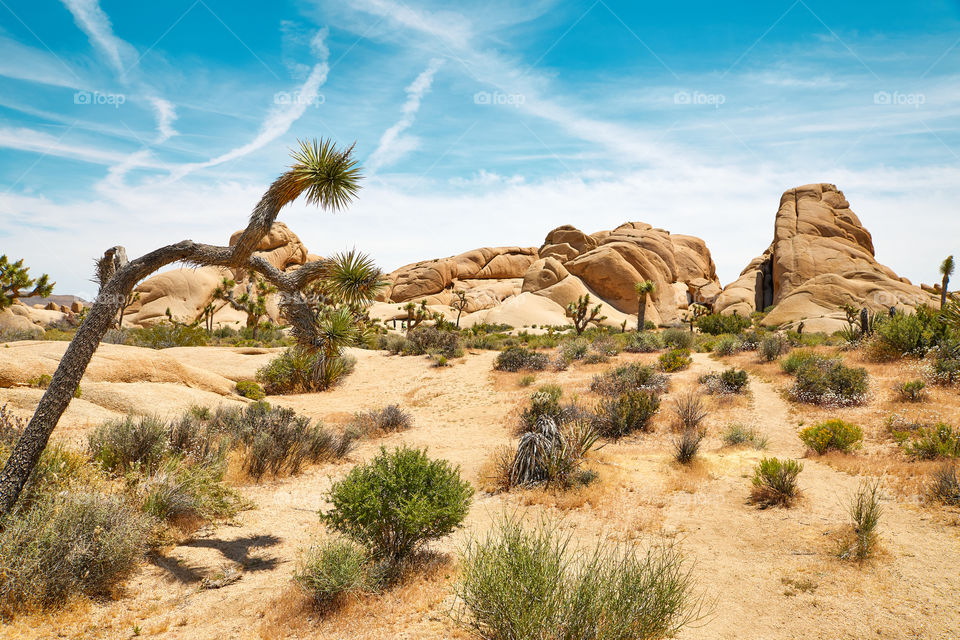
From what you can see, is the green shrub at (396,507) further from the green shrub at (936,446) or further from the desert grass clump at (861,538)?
the green shrub at (936,446)

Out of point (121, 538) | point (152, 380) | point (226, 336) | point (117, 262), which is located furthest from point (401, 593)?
point (226, 336)

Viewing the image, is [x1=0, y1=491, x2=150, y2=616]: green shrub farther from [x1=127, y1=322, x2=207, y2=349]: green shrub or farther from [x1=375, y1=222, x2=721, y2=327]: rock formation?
[x1=375, y1=222, x2=721, y2=327]: rock formation

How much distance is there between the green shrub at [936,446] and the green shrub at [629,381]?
7166 mm

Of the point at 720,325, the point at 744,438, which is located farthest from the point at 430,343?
the point at 720,325

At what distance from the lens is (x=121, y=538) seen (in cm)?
529

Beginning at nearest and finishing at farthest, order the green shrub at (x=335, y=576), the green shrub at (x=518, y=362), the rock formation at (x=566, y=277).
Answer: the green shrub at (x=335, y=576)
the green shrub at (x=518, y=362)
the rock formation at (x=566, y=277)

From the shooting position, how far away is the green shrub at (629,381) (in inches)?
658

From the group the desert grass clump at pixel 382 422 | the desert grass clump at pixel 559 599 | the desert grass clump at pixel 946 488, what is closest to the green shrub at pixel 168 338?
the desert grass clump at pixel 382 422

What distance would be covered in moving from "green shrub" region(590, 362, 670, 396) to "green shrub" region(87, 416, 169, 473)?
1282 centimetres

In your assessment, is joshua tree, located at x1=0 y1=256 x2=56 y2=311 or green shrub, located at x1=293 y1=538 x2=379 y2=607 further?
joshua tree, located at x1=0 y1=256 x2=56 y2=311

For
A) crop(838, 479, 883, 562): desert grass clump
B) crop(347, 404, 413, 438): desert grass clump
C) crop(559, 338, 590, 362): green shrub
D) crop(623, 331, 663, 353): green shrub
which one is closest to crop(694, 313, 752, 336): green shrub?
crop(623, 331, 663, 353): green shrub

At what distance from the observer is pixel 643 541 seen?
7199mm

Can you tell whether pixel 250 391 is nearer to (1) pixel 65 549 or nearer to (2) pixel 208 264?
(2) pixel 208 264

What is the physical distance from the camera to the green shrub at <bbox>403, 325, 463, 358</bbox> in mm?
25598
